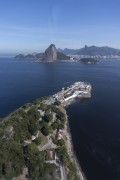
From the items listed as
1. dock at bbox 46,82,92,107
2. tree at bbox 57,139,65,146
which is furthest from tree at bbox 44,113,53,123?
dock at bbox 46,82,92,107

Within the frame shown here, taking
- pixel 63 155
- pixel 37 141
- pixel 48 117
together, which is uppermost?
pixel 48 117

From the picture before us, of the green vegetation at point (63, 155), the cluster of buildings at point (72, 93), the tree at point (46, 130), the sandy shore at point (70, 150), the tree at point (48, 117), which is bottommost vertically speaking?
the sandy shore at point (70, 150)

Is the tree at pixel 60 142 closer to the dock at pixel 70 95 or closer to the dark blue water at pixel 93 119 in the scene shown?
the dark blue water at pixel 93 119

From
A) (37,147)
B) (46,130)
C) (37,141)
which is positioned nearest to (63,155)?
(37,147)

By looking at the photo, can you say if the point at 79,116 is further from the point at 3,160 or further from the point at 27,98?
the point at 3,160

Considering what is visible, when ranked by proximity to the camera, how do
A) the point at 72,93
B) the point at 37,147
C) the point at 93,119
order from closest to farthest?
the point at 37,147 < the point at 93,119 < the point at 72,93

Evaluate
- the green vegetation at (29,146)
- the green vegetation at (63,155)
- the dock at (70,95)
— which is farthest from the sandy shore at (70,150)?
the dock at (70,95)

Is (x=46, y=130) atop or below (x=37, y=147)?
atop

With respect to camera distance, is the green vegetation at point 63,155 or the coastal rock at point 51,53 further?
the coastal rock at point 51,53

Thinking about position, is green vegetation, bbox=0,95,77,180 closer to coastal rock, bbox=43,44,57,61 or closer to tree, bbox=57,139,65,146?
tree, bbox=57,139,65,146

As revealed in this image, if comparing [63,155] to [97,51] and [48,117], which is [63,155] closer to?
[48,117]
